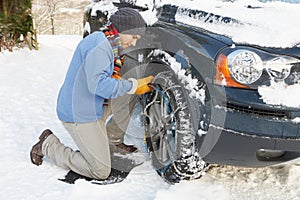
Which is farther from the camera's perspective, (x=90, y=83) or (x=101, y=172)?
(x=101, y=172)

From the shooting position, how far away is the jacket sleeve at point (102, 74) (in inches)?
106

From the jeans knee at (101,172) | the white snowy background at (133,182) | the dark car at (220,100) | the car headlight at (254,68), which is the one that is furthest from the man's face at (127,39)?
the white snowy background at (133,182)

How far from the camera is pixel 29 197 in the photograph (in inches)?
105

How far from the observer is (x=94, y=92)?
9.06 feet

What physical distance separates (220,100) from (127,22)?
89 cm

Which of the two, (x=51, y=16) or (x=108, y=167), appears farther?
(x=51, y=16)

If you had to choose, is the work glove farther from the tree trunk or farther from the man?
the tree trunk

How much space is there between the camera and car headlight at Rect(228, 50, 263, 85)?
2283 millimetres

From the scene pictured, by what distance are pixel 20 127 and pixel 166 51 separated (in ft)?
6.50

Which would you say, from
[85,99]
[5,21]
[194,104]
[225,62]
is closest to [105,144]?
[85,99]

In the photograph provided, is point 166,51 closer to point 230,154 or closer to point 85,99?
point 85,99

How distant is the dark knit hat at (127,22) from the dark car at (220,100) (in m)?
0.26

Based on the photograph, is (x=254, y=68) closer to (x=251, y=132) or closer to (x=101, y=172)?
(x=251, y=132)

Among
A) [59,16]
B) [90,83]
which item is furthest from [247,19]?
[59,16]
